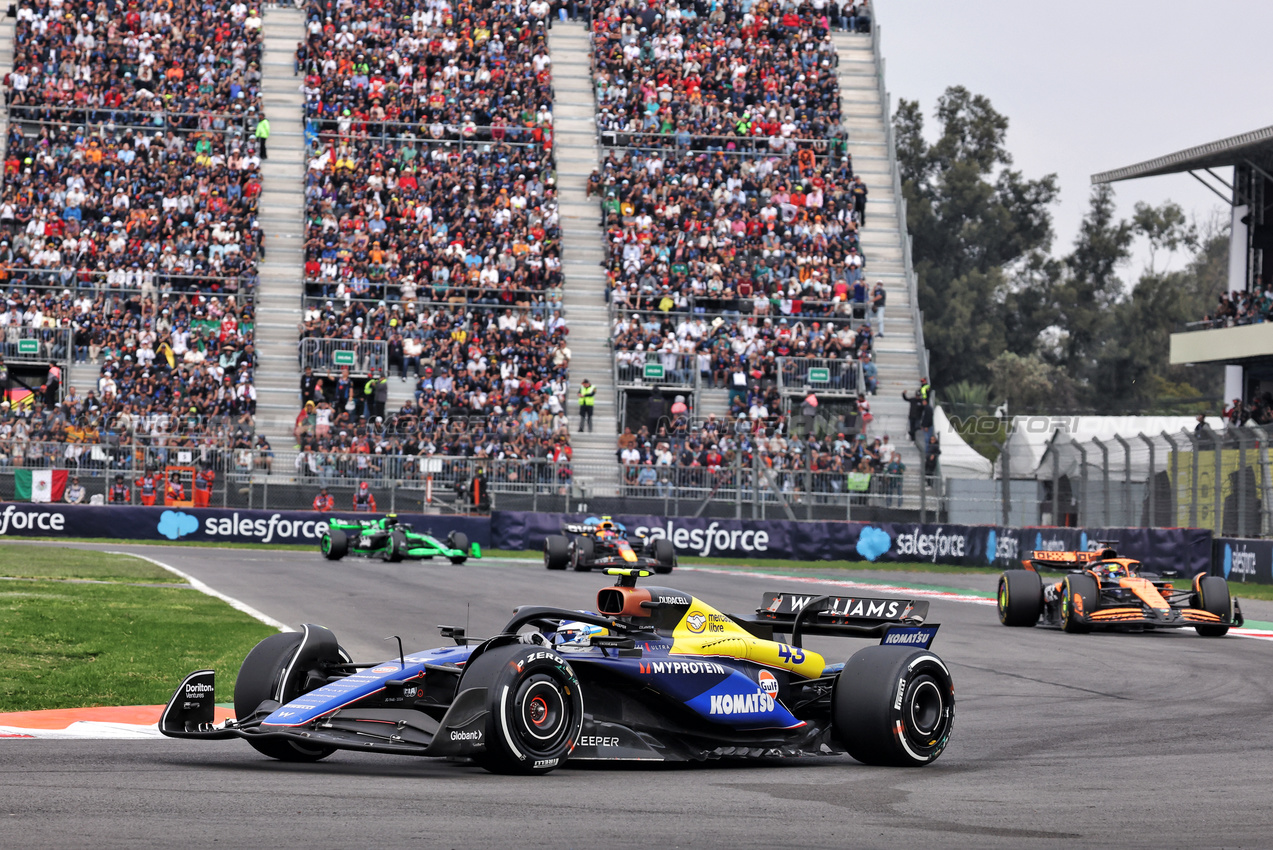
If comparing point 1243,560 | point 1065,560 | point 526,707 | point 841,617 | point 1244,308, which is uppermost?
point 1244,308

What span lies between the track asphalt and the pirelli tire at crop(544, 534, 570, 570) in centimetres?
→ 1736

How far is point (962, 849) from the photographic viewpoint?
592 cm

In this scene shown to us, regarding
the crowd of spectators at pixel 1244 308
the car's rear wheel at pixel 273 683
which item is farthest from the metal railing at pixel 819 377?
the car's rear wheel at pixel 273 683

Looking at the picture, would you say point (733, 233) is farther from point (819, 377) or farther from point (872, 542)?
point (872, 542)

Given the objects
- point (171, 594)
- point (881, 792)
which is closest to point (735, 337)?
point (171, 594)

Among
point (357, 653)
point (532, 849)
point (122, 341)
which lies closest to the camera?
point (532, 849)

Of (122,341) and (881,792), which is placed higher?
(122,341)

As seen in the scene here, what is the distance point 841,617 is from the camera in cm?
930

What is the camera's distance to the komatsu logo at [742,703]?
8.33m

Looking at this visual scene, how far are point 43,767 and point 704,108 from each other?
145 feet

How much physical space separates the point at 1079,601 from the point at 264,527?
2286cm

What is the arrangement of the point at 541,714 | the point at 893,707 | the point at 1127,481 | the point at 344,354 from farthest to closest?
the point at 344,354 → the point at 1127,481 → the point at 893,707 → the point at 541,714

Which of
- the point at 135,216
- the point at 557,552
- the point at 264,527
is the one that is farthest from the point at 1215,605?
the point at 135,216

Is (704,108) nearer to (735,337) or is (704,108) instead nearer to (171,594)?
(735,337)
